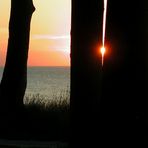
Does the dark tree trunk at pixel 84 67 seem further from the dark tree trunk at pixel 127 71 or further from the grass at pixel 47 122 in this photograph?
the grass at pixel 47 122

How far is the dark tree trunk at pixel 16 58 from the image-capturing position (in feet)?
48.9

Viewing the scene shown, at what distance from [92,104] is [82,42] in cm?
92

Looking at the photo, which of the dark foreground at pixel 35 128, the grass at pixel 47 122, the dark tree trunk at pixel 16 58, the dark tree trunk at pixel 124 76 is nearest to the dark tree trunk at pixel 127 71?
the dark tree trunk at pixel 124 76

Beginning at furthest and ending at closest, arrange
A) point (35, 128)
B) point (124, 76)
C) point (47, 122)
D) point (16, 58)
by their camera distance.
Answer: point (16, 58) → point (47, 122) → point (35, 128) → point (124, 76)

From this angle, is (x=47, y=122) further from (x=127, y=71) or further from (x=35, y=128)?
(x=127, y=71)

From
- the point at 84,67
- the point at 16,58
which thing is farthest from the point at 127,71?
the point at 16,58

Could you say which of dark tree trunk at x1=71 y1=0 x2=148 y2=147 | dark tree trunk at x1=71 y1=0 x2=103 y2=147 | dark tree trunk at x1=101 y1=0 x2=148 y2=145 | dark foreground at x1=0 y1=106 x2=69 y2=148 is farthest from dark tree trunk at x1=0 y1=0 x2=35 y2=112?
dark tree trunk at x1=101 y1=0 x2=148 y2=145

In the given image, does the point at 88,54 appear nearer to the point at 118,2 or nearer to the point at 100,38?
the point at 100,38

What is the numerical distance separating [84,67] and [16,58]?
22.1 ft

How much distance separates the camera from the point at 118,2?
748 cm

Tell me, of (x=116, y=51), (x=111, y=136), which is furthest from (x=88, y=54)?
(x=111, y=136)

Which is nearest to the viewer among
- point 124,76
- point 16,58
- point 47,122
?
point 124,76

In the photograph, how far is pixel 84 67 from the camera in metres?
8.39

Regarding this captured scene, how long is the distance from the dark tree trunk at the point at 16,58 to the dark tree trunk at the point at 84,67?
654cm
